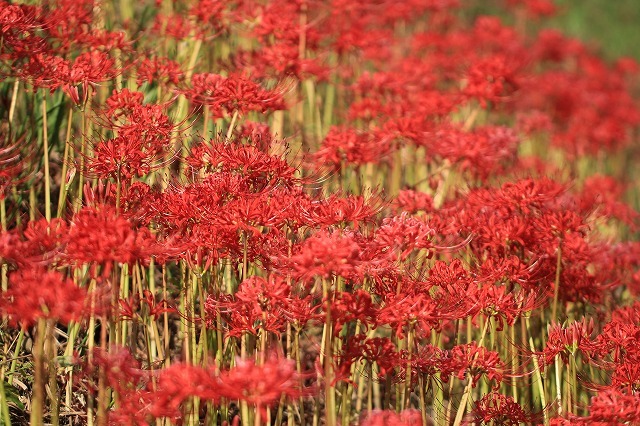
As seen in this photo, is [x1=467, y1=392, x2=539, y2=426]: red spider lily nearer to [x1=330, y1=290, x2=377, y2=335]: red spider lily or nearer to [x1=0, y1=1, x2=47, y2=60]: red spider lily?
[x1=330, y1=290, x2=377, y2=335]: red spider lily

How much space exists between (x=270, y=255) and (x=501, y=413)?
739 millimetres

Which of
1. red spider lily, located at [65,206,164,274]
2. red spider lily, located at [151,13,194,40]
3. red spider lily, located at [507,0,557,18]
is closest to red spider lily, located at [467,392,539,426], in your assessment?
red spider lily, located at [65,206,164,274]

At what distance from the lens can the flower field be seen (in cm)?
201

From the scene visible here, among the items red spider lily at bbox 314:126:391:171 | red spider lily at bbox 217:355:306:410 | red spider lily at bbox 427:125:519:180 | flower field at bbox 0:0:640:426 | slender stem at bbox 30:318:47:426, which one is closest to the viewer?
red spider lily at bbox 217:355:306:410

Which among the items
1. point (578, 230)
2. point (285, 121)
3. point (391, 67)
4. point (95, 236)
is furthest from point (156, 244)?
point (391, 67)

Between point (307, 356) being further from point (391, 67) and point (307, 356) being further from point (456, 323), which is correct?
point (391, 67)

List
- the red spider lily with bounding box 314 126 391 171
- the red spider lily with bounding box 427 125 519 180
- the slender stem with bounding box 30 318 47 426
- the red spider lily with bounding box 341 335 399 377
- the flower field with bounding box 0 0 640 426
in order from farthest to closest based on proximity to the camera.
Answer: the red spider lily with bounding box 427 125 519 180, the red spider lily with bounding box 314 126 391 171, the red spider lily with bounding box 341 335 399 377, the flower field with bounding box 0 0 640 426, the slender stem with bounding box 30 318 47 426

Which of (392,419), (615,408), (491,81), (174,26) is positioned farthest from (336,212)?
(491,81)

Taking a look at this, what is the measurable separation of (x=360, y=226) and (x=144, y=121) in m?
0.63

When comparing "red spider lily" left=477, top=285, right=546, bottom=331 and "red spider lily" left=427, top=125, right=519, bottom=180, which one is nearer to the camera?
"red spider lily" left=477, top=285, right=546, bottom=331

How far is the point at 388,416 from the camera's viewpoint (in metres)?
1.97

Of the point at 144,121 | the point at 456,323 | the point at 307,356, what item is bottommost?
the point at 307,356

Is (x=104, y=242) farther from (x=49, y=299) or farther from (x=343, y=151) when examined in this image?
(x=343, y=151)

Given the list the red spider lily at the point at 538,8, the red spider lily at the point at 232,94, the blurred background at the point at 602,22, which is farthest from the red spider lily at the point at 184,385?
the blurred background at the point at 602,22
